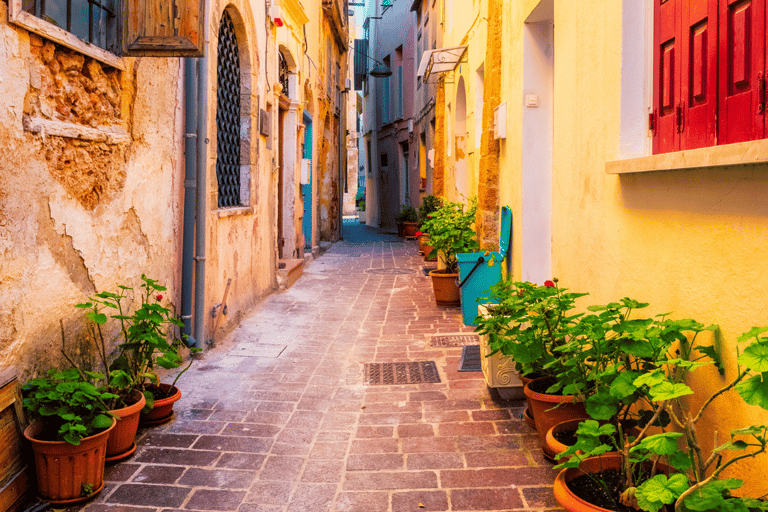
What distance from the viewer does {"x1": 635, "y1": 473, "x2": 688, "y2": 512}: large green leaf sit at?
1874 millimetres

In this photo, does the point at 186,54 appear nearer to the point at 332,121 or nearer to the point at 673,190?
the point at 673,190

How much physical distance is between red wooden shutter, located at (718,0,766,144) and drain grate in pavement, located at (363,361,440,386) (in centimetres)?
294

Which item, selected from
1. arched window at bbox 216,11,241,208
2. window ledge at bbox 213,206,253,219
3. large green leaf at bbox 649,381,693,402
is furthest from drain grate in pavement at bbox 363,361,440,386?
large green leaf at bbox 649,381,693,402

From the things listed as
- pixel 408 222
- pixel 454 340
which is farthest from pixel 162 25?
pixel 408 222

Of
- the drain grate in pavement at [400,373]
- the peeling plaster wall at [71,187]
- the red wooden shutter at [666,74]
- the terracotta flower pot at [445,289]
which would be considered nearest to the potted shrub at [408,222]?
A: the terracotta flower pot at [445,289]

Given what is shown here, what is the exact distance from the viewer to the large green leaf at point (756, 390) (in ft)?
5.59

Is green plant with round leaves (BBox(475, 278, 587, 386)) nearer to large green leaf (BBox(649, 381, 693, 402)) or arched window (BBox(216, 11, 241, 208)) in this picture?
large green leaf (BBox(649, 381, 693, 402))

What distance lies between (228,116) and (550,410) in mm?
4848

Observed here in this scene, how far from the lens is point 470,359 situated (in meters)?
5.28

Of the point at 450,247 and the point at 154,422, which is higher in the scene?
the point at 450,247

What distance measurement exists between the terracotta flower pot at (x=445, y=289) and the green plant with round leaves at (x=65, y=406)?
491 cm

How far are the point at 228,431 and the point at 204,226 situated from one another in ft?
7.09

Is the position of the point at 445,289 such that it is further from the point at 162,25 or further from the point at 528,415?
the point at 162,25

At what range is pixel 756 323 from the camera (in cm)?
209
